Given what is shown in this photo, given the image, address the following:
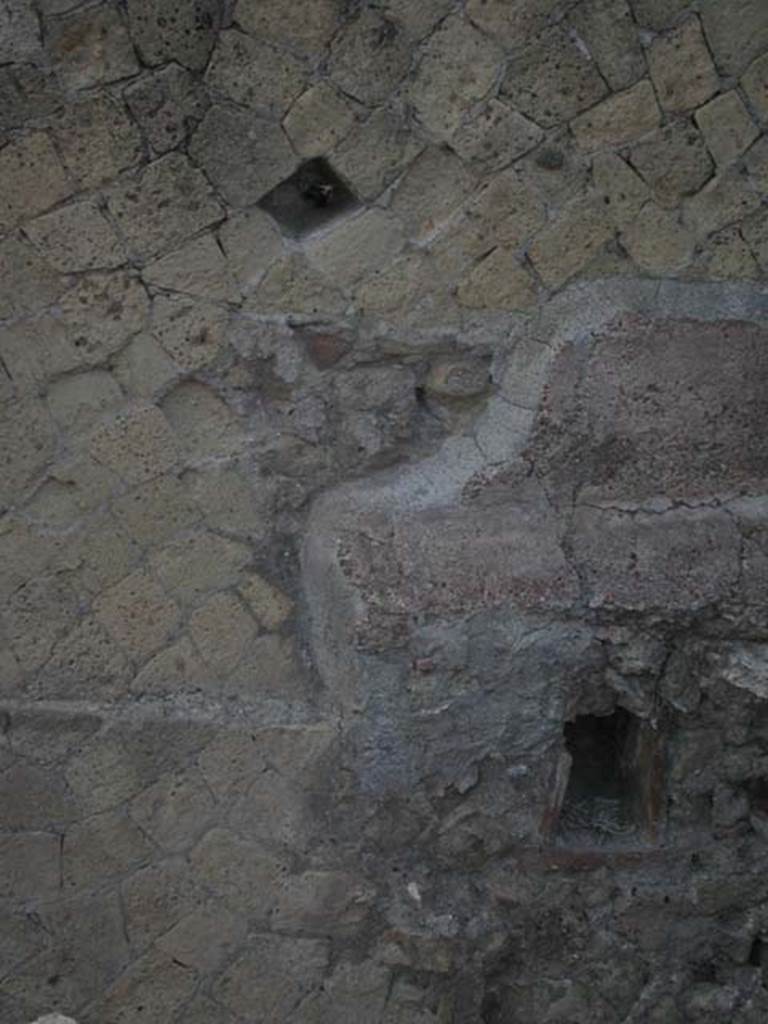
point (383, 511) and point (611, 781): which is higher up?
point (383, 511)

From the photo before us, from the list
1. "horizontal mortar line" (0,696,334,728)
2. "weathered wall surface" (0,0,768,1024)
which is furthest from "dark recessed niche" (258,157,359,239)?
"horizontal mortar line" (0,696,334,728)

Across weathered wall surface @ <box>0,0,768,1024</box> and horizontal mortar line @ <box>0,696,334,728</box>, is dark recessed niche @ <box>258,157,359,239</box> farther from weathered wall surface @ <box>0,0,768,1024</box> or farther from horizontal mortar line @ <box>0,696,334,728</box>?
horizontal mortar line @ <box>0,696,334,728</box>

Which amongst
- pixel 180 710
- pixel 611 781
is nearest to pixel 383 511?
pixel 180 710

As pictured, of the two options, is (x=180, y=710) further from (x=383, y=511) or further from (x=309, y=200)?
(x=309, y=200)

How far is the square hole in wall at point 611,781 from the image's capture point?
284cm

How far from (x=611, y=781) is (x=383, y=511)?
0.87 metres

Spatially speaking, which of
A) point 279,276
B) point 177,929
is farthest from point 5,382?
point 177,929

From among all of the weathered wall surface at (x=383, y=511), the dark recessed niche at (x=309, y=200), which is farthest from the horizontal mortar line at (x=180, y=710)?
the dark recessed niche at (x=309, y=200)

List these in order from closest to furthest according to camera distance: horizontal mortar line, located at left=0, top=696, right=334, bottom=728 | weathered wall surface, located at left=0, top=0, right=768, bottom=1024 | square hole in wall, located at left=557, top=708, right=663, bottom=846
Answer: weathered wall surface, located at left=0, top=0, right=768, bottom=1024
horizontal mortar line, located at left=0, top=696, right=334, bottom=728
square hole in wall, located at left=557, top=708, right=663, bottom=846

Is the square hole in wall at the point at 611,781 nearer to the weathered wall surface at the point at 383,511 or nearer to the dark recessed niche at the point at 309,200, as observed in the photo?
the weathered wall surface at the point at 383,511

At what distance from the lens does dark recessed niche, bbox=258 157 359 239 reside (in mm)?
2434

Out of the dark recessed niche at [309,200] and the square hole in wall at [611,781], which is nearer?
the dark recessed niche at [309,200]

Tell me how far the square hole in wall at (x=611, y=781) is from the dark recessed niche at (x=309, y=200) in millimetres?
1206

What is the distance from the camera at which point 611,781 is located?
2959mm
